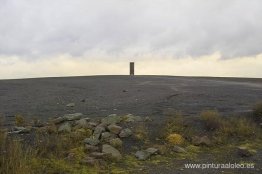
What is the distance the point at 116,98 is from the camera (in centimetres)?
1590

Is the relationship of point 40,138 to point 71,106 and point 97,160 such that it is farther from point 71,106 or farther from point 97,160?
point 71,106

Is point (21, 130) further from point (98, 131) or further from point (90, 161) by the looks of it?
point (90, 161)

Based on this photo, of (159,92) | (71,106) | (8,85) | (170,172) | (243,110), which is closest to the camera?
(170,172)

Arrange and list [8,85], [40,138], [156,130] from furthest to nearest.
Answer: [8,85], [156,130], [40,138]

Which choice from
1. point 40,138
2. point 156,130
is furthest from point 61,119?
point 156,130

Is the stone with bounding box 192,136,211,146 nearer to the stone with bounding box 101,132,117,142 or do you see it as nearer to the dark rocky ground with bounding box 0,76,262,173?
the dark rocky ground with bounding box 0,76,262,173

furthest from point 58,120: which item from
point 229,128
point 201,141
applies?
point 229,128

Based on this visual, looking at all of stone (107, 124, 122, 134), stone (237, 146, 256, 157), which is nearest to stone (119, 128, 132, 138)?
stone (107, 124, 122, 134)

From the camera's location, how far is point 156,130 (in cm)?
1112

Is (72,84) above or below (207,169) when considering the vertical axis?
above

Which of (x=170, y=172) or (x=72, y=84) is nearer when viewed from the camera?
(x=170, y=172)

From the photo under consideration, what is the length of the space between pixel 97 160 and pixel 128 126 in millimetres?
2402

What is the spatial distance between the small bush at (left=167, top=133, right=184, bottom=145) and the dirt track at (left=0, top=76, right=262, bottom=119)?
1.72 meters

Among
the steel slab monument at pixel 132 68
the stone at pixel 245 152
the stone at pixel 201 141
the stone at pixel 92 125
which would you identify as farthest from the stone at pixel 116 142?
the steel slab monument at pixel 132 68
